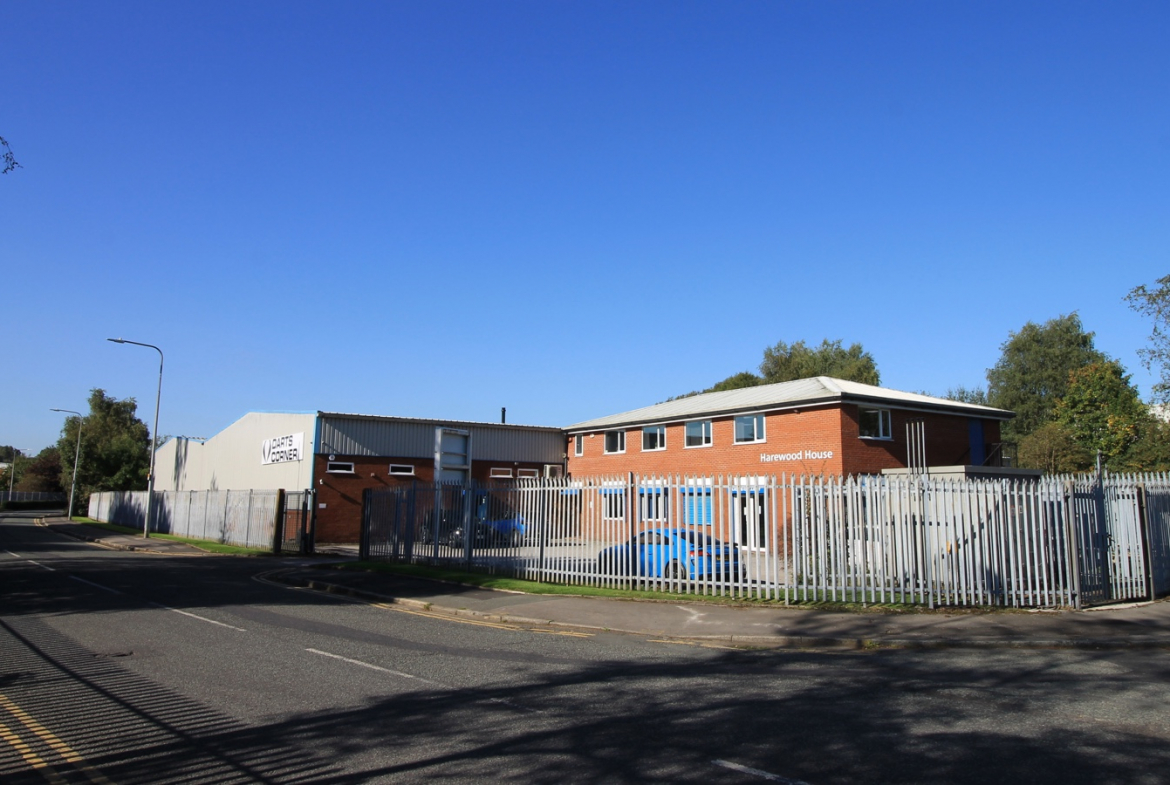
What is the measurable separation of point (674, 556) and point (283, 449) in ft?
96.0

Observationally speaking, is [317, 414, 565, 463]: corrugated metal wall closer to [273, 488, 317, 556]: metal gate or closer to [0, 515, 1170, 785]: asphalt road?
[273, 488, 317, 556]: metal gate

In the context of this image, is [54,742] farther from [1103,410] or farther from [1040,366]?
[1040,366]

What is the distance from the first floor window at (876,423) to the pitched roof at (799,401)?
23.0 inches

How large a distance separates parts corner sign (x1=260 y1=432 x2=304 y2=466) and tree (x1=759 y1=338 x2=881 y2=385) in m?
38.1

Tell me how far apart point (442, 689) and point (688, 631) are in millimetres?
5249

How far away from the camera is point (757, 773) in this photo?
5520 millimetres

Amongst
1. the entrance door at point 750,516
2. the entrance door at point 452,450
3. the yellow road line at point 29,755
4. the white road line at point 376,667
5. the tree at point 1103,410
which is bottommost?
the yellow road line at point 29,755

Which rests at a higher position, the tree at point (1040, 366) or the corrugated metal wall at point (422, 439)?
the tree at point (1040, 366)

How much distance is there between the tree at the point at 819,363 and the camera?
64.3 m

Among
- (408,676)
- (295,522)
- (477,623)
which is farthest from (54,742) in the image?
(295,522)

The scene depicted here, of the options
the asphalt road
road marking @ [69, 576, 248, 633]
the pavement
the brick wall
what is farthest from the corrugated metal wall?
the asphalt road

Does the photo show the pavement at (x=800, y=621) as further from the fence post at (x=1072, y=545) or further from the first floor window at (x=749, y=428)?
the first floor window at (x=749, y=428)

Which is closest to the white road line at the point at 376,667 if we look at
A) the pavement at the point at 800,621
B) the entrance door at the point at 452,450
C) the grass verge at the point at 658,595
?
the pavement at the point at 800,621

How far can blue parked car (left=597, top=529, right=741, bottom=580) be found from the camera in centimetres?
1588
